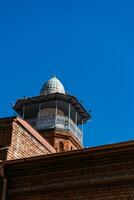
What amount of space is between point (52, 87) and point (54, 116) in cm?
430

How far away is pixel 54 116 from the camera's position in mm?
38625

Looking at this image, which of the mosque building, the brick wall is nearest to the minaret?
the mosque building

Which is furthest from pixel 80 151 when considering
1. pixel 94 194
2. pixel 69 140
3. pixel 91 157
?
pixel 69 140

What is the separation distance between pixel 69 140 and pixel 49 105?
3.11 metres

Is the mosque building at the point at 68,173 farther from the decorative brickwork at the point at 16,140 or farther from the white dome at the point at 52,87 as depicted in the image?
the white dome at the point at 52,87

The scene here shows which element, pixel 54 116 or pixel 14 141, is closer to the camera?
pixel 14 141

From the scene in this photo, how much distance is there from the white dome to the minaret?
1979 mm

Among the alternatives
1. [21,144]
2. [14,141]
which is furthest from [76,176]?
[21,144]

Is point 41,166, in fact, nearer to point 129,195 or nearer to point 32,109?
point 129,195

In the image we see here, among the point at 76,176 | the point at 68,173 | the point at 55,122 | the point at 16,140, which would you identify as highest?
the point at 55,122

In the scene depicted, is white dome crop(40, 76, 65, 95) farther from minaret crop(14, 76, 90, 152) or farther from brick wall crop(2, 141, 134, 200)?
brick wall crop(2, 141, 134, 200)

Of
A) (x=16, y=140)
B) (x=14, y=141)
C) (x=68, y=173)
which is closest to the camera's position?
(x=68, y=173)

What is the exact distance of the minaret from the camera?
125ft

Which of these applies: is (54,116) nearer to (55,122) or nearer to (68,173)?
(55,122)
